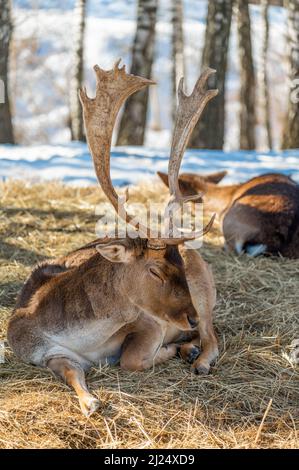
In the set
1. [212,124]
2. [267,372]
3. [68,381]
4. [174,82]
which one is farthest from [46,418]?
[174,82]

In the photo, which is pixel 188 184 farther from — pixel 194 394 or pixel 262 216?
pixel 194 394

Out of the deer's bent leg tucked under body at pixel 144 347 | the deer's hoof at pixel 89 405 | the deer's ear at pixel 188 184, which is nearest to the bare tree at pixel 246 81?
the deer's ear at pixel 188 184

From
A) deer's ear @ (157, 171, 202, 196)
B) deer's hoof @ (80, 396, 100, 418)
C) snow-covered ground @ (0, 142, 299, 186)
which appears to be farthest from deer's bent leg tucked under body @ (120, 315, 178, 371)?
snow-covered ground @ (0, 142, 299, 186)

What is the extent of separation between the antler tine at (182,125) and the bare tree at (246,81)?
43.5ft

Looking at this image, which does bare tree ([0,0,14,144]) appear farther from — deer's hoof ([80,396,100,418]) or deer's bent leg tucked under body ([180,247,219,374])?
deer's hoof ([80,396,100,418])

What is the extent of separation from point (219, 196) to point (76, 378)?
4574 mm

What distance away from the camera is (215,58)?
14.0 meters

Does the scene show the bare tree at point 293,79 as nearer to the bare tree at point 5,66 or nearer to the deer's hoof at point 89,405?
the bare tree at point 5,66

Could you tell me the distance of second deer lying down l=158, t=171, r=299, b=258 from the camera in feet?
26.1

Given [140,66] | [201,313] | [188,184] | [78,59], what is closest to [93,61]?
[78,59]

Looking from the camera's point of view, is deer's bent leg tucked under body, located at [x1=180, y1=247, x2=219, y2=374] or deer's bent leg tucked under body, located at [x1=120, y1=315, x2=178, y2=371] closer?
deer's bent leg tucked under body, located at [x1=120, y1=315, x2=178, y2=371]

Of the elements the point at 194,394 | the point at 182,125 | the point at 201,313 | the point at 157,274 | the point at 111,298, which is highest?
the point at 182,125
